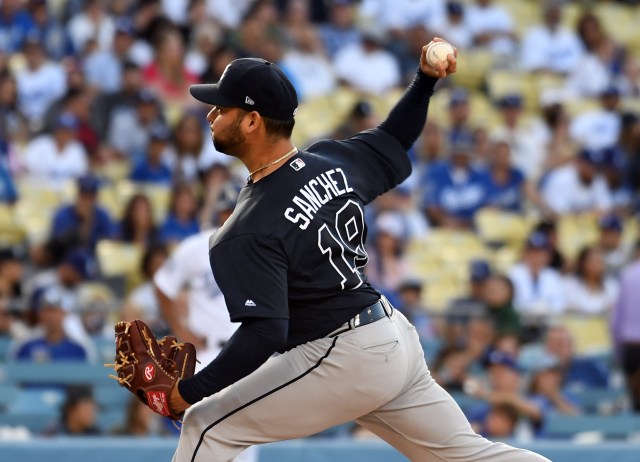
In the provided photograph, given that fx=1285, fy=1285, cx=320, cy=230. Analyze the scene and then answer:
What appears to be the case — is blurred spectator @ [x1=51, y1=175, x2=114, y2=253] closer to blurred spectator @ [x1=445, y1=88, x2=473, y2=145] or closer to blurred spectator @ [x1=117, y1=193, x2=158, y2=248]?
blurred spectator @ [x1=117, y1=193, x2=158, y2=248]

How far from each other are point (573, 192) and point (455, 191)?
1.37m

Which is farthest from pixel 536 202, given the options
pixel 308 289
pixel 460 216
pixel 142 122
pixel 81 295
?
pixel 308 289

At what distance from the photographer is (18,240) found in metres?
9.96

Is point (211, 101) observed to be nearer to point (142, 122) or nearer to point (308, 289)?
point (308, 289)

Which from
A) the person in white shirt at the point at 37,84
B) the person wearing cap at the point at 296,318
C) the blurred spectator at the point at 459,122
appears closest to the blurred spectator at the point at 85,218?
the person in white shirt at the point at 37,84

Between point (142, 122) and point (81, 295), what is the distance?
91.1 inches

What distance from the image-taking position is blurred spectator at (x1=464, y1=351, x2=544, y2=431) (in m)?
7.80

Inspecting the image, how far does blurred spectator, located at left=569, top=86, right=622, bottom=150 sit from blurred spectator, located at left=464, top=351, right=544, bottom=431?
5015 millimetres

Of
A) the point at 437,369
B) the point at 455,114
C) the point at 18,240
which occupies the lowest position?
the point at 437,369

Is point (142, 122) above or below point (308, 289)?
above

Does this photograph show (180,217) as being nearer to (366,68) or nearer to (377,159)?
(366,68)

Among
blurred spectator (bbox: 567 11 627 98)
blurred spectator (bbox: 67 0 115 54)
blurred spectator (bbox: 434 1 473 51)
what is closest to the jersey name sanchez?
blurred spectator (bbox: 67 0 115 54)

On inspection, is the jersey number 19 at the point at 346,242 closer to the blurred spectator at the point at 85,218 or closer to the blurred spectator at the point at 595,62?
the blurred spectator at the point at 85,218

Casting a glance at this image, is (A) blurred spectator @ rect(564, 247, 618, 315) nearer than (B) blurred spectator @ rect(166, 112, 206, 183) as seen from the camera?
Yes
